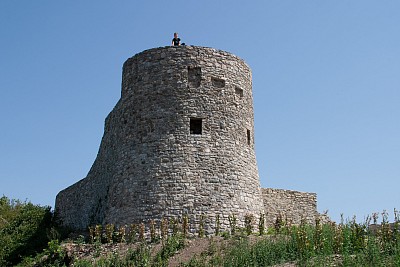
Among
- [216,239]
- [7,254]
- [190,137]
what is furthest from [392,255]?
[7,254]

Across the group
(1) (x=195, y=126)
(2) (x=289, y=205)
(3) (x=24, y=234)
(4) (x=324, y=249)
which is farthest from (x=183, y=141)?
(3) (x=24, y=234)

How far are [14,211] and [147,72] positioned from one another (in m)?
12.3

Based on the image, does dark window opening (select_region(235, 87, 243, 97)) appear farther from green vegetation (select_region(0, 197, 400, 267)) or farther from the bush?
the bush

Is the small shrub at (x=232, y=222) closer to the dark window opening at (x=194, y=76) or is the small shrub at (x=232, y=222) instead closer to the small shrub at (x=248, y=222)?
the small shrub at (x=248, y=222)

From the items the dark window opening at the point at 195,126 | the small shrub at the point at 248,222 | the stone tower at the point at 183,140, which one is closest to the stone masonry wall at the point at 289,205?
the stone tower at the point at 183,140

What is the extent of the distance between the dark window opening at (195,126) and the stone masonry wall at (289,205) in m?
4.75

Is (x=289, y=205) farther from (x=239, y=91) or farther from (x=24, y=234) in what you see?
(x=24, y=234)

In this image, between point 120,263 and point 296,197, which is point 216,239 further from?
point 296,197

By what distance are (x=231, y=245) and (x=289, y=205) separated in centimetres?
798

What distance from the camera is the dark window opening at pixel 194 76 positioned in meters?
17.7

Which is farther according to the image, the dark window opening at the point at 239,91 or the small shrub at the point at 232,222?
the dark window opening at the point at 239,91

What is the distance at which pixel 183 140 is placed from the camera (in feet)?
55.8

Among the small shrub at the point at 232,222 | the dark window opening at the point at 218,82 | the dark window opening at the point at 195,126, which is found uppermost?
the dark window opening at the point at 218,82

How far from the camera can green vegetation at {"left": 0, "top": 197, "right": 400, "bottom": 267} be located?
1129 cm
